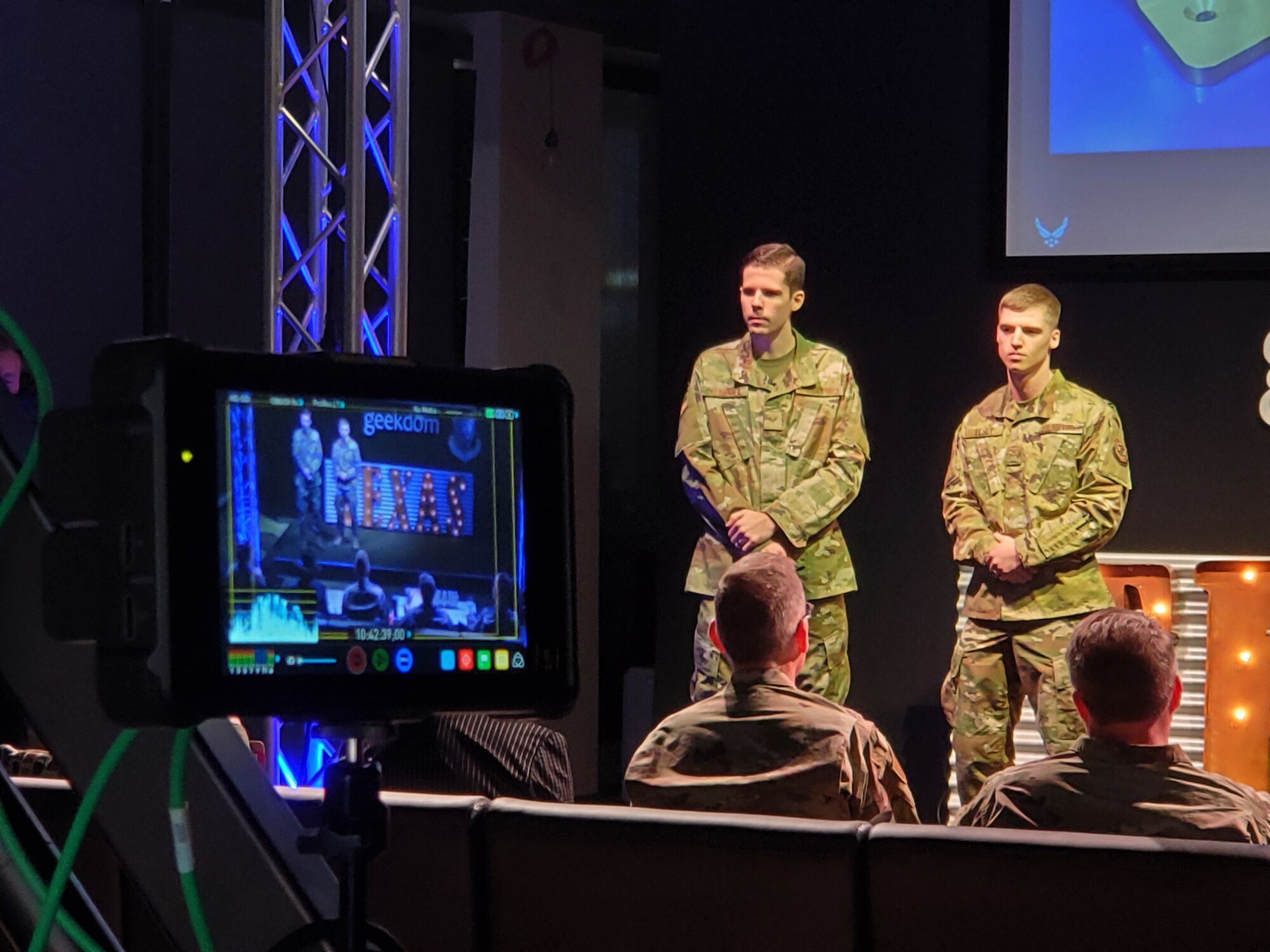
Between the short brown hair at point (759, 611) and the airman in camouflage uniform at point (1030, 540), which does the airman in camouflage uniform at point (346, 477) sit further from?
the airman in camouflage uniform at point (1030, 540)

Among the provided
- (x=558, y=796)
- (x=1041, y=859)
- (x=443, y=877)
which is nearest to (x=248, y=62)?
(x=558, y=796)

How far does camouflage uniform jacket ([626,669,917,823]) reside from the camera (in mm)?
2236

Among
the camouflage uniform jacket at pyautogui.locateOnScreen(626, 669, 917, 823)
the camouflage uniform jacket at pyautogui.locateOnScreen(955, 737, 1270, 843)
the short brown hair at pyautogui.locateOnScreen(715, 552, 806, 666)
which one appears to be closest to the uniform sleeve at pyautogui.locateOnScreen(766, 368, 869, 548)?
the short brown hair at pyautogui.locateOnScreen(715, 552, 806, 666)

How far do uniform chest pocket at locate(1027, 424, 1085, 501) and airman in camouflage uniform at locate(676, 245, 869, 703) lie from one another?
0.57 m

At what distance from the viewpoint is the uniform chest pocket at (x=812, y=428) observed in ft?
16.4

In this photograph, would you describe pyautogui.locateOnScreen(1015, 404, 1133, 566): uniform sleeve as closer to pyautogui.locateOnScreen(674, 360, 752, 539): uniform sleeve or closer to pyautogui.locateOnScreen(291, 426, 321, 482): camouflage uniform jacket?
pyautogui.locateOnScreen(674, 360, 752, 539): uniform sleeve

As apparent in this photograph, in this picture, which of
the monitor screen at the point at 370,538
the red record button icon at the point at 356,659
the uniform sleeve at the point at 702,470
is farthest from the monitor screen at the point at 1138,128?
the red record button icon at the point at 356,659

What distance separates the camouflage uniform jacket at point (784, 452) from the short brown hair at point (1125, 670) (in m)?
2.68

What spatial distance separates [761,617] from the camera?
2508 mm

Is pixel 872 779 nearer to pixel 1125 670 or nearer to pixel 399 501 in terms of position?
pixel 1125 670

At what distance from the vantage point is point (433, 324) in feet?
20.9

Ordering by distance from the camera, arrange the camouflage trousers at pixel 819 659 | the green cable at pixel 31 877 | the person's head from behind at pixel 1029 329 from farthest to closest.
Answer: the camouflage trousers at pixel 819 659 < the person's head from behind at pixel 1029 329 < the green cable at pixel 31 877

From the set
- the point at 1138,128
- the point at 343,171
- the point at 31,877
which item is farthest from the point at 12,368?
the point at 1138,128

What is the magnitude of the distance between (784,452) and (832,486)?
191mm
